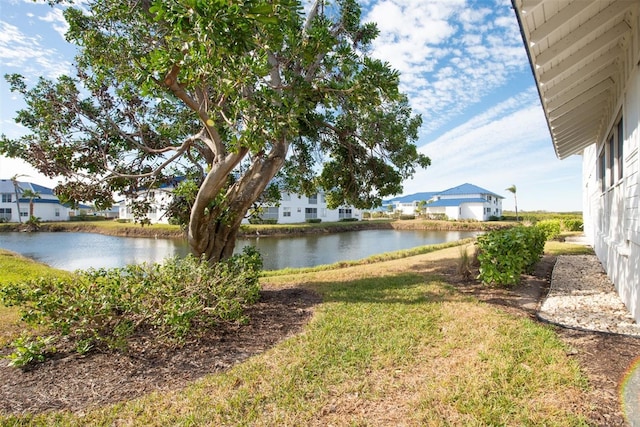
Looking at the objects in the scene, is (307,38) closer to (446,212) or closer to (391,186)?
(391,186)

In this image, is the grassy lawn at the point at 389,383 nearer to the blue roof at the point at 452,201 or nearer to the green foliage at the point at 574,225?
the green foliage at the point at 574,225

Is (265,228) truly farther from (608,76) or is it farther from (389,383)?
(389,383)

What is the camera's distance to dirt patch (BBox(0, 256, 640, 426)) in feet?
9.25

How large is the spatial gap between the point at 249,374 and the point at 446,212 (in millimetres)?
53257

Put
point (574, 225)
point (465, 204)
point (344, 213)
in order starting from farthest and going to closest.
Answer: point (465, 204)
point (344, 213)
point (574, 225)

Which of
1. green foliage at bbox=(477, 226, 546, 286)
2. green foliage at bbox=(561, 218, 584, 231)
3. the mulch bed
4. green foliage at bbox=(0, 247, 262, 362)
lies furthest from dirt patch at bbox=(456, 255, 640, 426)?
green foliage at bbox=(561, 218, 584, 231)

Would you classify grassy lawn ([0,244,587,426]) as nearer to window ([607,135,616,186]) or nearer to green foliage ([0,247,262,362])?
green foliage ([0,247,262,362])

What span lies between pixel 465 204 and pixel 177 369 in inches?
2072

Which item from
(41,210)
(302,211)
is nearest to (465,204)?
(302,211)

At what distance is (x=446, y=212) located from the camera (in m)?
52.6

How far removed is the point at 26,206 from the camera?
45.4 m

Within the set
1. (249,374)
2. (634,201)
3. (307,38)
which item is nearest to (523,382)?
(249,374)

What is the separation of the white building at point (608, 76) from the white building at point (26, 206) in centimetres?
4769

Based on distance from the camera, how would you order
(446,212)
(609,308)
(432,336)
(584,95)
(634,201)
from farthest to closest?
(446,212) → (584,95) → (609,308) → (634,201) → (432,336)
